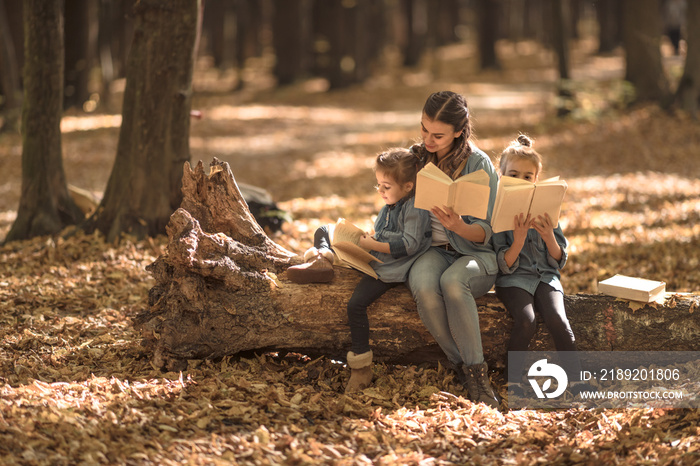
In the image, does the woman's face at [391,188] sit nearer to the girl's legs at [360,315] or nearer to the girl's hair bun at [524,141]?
the girl's legs at [360,315]

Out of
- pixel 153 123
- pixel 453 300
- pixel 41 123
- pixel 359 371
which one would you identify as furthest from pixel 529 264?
pixel 41 123

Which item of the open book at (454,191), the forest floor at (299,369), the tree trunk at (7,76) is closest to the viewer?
the forest floor at (299,369)

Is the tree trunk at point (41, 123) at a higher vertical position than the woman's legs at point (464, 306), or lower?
higher

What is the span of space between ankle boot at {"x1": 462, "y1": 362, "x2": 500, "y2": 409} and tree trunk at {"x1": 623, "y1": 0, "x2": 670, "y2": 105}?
36.7 ft

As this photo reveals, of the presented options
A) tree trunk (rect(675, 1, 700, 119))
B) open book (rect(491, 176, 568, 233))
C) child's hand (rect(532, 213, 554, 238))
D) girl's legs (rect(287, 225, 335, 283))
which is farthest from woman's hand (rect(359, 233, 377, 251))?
tree trunk (rect(675, 1, 700, 119))

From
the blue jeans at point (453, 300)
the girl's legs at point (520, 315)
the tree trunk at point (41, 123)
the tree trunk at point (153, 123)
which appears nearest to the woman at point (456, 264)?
the blue jeans at point (453, 300)

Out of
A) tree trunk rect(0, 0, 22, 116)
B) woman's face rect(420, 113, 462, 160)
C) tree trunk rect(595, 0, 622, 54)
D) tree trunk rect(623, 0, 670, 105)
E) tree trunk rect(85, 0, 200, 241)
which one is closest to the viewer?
woman's face rect(420, 113, 462, 160)

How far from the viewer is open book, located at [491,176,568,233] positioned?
3.80 metres

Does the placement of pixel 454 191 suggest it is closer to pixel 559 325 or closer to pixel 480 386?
pixel 559 325

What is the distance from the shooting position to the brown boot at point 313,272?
4098 mm

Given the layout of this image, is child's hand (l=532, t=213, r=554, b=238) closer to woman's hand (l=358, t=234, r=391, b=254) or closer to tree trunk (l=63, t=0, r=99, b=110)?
woman's hand (l=358, t=234, r=391, b=254)

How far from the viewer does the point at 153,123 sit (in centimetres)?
645

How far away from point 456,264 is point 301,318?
1.00 meters

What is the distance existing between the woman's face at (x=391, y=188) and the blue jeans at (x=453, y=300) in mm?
440
